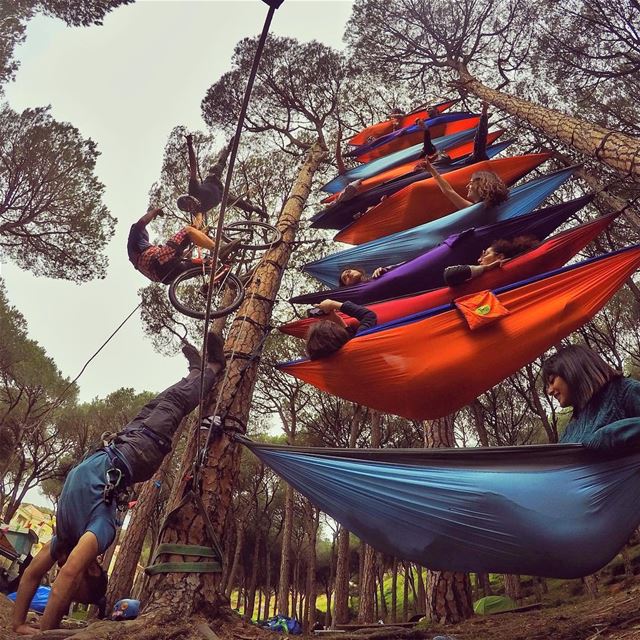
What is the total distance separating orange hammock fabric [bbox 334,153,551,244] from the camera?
355 cm

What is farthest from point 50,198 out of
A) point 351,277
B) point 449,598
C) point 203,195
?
point 449,598

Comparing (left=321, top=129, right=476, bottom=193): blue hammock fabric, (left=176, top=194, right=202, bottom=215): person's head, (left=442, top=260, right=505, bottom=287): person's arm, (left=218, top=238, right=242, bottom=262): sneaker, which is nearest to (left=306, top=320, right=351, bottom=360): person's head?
(left=442, top=260, right=505, bottom=287): person's arm

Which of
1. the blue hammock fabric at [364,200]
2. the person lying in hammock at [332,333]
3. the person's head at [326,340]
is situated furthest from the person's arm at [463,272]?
the blue hammock fabric at [364,200]

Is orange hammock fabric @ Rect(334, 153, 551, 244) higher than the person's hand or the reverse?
higher

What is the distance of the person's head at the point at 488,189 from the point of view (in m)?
2.95

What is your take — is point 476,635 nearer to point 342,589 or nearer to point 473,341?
point 473,341

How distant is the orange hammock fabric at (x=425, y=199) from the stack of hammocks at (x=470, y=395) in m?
0.03

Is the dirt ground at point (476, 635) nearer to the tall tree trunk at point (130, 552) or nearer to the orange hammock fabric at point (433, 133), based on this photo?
the tall tree trunk at point (130, 552)

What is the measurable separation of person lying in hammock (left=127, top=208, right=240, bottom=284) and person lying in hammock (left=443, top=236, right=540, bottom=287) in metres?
1.65

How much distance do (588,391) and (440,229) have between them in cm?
173

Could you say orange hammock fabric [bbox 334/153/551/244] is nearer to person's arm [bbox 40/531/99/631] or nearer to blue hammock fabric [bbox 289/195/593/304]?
blue hammock fabric [bbox 289/195/593/304]

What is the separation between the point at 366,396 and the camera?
7.23 feet

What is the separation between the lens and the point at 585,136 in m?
3.39

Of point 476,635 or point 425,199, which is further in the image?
point 425,199
